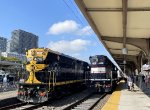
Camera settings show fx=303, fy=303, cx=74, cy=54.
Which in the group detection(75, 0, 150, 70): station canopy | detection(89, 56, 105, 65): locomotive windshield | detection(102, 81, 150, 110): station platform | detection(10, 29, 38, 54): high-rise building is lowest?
detection(102, 81, 150, 110): station platform

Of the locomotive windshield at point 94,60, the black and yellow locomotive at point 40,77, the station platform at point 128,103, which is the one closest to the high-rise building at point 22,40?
the locomotive windshield at point 94,60

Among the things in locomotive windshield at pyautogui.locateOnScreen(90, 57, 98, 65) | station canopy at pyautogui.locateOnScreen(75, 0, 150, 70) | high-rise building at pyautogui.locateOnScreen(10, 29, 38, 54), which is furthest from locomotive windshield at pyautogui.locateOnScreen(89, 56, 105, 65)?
high-rise building at pyautogui.locateOnScreen(10, 29, 38, 54)

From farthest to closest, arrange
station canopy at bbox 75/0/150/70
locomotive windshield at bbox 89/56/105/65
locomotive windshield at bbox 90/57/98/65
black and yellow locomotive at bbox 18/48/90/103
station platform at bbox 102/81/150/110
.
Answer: locomotive windshield at bbox 90/57/98/65
locomotive windshield at bbox 89/56/105/65
black and yellow locomotive at bbox 18/48/90/103
station platform at bbox 102/81/150/110
station canopy at bbox 75/0/150/70

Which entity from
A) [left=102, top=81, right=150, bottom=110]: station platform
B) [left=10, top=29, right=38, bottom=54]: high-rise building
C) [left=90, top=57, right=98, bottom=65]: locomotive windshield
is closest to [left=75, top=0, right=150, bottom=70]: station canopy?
[left=102, top=81, right=150, bottom=110]: station platform

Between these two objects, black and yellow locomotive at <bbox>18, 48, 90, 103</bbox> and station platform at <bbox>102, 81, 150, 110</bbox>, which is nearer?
station platform at <bbox>102, 81, 150, 110</bbox>

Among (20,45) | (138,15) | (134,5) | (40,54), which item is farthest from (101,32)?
(20,45)

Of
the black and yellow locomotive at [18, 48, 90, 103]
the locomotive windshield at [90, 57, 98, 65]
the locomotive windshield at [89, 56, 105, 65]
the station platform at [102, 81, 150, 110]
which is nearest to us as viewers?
the station platform at [102, 81, 150, 110]

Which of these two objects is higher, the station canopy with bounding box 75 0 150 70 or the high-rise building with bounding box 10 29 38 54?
the high-rise building with bounding box 10 29 38 54

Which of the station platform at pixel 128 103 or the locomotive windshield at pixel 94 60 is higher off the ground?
the locomotive windshield at pixel 94 60

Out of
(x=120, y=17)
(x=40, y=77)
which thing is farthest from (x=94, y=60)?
(x=120, y=17)

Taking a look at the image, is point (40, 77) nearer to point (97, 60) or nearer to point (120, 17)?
point (120, 17)

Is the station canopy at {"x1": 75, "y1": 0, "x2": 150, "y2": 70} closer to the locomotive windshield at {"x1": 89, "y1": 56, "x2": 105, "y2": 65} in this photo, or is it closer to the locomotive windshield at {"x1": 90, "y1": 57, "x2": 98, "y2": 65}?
the locomotive windshield at {"x1": 89, "y1": 56, "x2": 105, "y2": 65}

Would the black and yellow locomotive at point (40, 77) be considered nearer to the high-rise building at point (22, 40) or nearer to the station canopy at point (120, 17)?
the station canopy at point (120, 17)

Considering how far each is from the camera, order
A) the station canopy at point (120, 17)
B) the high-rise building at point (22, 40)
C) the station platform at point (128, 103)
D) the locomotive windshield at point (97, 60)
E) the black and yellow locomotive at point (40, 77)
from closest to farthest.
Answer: the station canopy at point (120, 17)
the station platform at point (128, 103)
the black and yellow locomotive at point (40, 77)
the locomotive windshield at point (97, 60)
the high-rise building at point (22, 40)
